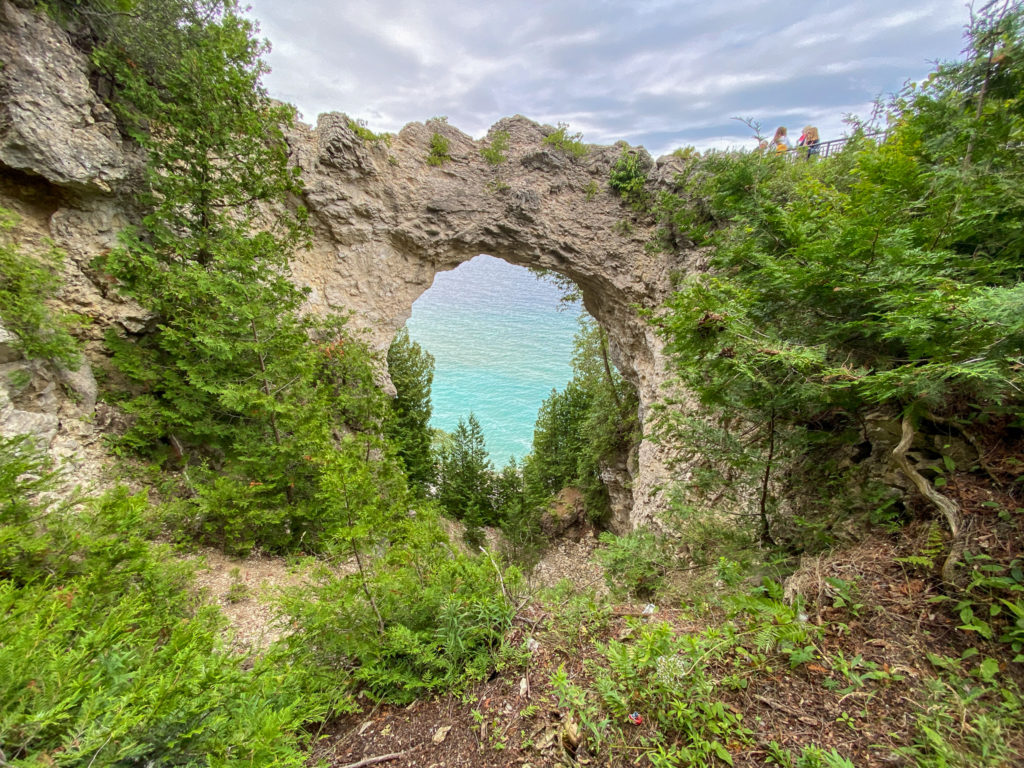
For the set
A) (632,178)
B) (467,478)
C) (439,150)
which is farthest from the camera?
(467,478)

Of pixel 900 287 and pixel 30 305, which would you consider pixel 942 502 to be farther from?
pixel 30 305

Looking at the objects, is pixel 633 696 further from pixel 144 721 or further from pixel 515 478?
pixel 515 478

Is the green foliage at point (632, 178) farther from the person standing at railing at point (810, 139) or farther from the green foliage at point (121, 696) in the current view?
the green foliage at point (121, 696)

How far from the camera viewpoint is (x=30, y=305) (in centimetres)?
384

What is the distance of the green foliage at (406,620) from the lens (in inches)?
86.0

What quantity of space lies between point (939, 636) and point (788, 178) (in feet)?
17.7

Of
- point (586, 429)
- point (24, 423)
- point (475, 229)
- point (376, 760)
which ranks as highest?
point (475, 229)

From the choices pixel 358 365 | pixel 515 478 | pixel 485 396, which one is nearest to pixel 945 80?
pixel 358 365

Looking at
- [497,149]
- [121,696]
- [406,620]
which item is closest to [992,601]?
[406,620]

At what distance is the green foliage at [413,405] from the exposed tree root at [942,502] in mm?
10382

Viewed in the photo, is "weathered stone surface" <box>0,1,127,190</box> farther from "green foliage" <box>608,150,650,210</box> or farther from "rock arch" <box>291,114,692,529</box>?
"green foliage" <box>608,150,650,210</box>

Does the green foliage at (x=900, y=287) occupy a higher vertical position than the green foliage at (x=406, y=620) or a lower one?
higher

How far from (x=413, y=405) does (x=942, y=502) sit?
1125 cm

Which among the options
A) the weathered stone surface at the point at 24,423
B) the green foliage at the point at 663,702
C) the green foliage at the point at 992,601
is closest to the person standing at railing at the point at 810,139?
the green foliage at the point at 992,601
